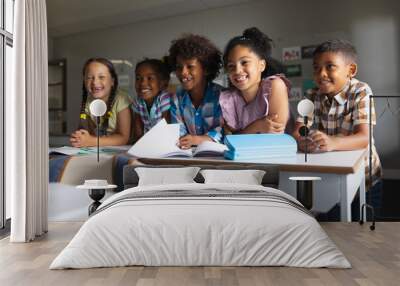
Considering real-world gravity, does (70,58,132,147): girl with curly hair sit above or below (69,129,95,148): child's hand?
above

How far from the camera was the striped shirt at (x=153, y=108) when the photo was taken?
705 centimetres

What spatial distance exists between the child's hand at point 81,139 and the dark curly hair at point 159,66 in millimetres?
1040

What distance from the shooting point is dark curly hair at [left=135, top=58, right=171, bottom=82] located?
23.1 feet

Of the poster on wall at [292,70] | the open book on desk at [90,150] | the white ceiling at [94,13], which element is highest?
the white ceiling at [94,13]

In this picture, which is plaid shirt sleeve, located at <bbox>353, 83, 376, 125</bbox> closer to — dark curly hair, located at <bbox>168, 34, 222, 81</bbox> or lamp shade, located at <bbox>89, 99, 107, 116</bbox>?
dark curly hair, located at <bbox>168, 34, 222, 81</bbox>

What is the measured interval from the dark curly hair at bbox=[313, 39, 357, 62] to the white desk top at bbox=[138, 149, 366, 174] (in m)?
1.14

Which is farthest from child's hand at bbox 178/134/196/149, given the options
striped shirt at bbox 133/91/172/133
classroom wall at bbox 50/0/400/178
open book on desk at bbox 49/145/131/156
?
classroom wall at bbox 50/0/400/178

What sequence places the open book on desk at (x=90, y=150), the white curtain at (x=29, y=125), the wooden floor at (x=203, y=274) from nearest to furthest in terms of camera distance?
the wooden floor at (x=203, y=274), the white curtain at (x=29, y=125), the open book on desk at (x=90, y=150)

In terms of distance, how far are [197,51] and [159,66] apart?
510 millimetres

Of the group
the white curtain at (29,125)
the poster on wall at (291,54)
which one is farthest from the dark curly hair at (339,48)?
the white curtain at (29,125)

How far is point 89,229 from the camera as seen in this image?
14.7 feet

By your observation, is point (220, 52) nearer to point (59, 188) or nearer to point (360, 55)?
point (360, 55)

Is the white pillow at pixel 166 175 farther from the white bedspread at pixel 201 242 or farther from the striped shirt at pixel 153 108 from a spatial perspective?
the white bedspread at pixel 201 242

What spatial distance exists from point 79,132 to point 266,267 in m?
3.61
